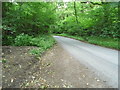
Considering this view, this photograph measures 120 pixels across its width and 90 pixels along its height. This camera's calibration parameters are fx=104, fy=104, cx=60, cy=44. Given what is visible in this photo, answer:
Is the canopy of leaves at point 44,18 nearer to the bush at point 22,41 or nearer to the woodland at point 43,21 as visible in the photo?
the woodland at point 43,21

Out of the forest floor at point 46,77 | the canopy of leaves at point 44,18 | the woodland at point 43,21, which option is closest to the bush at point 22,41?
the woodland at point 43,21

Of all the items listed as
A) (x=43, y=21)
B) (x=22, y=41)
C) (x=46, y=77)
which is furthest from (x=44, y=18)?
(x=46, y=77)

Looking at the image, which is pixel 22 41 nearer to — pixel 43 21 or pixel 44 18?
pixel 43 21

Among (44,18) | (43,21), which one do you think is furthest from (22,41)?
(44,18)

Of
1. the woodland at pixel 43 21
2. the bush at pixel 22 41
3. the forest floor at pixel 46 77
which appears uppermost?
the woodland at pixel 43 21

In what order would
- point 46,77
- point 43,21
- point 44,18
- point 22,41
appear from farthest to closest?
point 44,18 < point 43,21 < point 22,41 < point 46,77

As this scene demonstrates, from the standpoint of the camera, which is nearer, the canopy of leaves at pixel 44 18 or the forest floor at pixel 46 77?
the forest floor at pixel 46 77

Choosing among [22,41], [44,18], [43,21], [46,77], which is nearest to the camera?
[46,77]

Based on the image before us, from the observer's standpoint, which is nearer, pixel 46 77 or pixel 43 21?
pixel 46 77

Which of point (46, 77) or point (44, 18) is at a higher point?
point (44, 18)

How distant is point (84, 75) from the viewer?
13.1 ft

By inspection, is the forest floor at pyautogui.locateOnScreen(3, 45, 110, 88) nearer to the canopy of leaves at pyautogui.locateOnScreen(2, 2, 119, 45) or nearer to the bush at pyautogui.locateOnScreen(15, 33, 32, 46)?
the canopy of leaves at pyautogui.locateOnScreen(2, 2, 119, 45)

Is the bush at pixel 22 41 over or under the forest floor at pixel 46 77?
over

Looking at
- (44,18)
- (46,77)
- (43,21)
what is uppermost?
(44,18)
